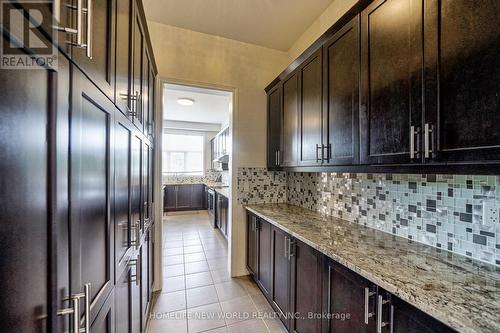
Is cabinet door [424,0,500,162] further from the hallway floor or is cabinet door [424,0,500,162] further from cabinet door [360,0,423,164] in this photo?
the hallway floor

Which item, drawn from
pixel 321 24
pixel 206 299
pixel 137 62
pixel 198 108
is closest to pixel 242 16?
pixel 321 24

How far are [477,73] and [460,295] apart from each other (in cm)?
87

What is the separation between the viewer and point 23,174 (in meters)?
0.44

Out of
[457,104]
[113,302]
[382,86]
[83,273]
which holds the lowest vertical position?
[113,302]

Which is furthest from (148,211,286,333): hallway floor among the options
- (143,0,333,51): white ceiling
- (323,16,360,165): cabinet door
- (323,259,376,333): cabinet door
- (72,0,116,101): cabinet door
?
(143,0,333,51): white ceiling

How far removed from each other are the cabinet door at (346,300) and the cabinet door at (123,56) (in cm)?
147

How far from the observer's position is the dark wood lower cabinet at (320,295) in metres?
0.92

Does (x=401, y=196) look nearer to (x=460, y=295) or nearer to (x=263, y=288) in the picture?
(x=460, y=295)

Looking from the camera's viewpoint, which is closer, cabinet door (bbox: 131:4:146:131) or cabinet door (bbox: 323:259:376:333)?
cabinet door (bbox: 323:259:376:333)

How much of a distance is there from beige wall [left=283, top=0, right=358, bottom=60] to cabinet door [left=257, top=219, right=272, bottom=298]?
83.7 inches

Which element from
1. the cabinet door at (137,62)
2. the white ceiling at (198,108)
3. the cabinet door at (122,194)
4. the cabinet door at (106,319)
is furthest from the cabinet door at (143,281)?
the white ceiling at (198,108)

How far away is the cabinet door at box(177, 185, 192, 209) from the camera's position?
6.89 m

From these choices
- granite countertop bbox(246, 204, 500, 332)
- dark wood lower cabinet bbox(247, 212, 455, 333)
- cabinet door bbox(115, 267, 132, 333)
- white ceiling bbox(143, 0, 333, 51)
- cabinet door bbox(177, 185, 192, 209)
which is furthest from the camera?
cabinet door bbox(177, 185, 192, 209)

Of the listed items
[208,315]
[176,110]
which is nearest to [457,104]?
[208,315]
